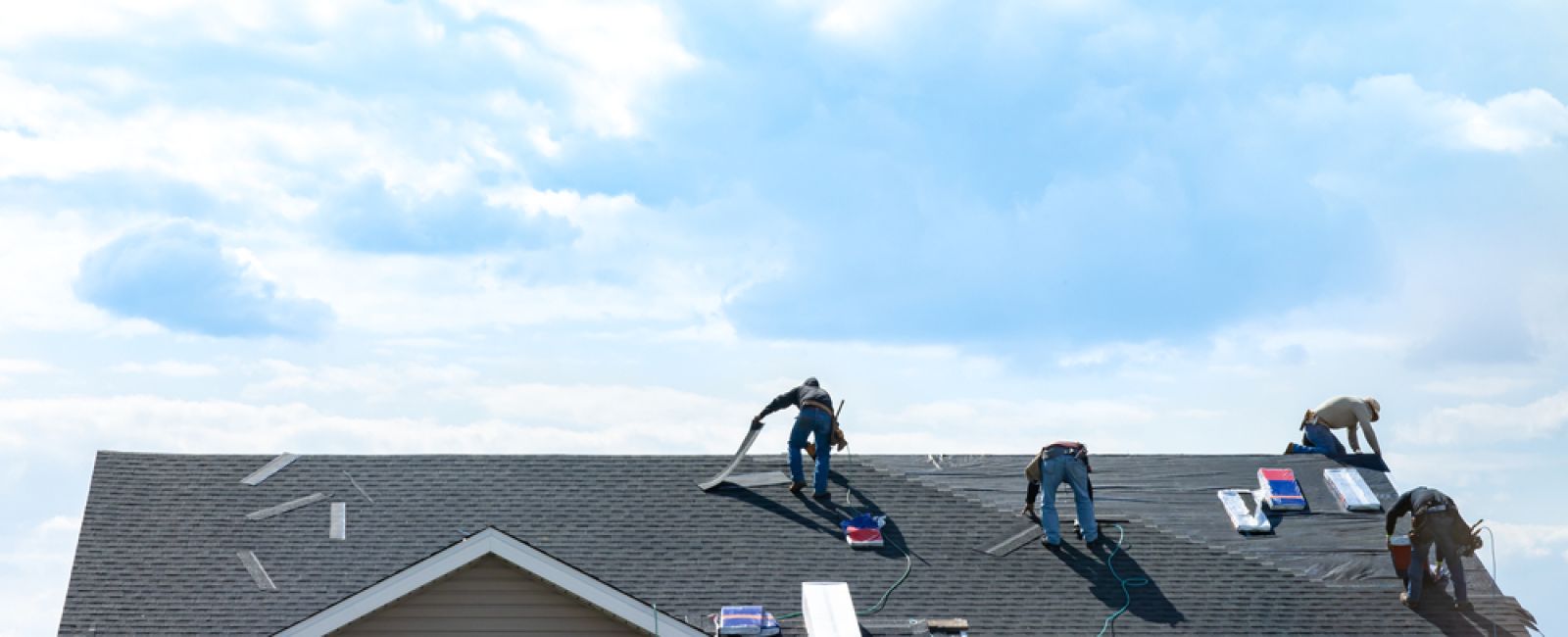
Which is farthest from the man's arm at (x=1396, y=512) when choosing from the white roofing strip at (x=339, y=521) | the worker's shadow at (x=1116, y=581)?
the white roofing strip at (x=339, y=521)

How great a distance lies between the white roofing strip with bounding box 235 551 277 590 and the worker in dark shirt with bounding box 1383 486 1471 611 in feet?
40.6

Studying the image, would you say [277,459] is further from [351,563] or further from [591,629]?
[591,629]

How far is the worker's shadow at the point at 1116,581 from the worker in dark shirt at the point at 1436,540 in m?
2.70

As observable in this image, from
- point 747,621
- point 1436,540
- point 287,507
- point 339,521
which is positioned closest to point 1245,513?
point 1436,540

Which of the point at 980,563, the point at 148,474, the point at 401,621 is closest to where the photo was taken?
the point at 401,621

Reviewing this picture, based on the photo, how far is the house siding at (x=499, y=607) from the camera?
43.5ft

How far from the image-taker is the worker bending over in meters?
16.0

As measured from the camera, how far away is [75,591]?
16.0 meters

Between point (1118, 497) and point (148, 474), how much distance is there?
12190mm

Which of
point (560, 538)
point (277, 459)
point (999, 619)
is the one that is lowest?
point (999, 619)

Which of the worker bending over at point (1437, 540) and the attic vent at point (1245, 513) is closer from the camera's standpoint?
the worker bending over at point (1437, 540)

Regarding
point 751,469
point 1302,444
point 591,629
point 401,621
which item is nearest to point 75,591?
point 401,621

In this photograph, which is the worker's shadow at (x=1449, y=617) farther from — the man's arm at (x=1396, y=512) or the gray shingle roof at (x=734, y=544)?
the man's arm at (x=1396, y=512)

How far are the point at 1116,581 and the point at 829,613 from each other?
7189 millimetres
